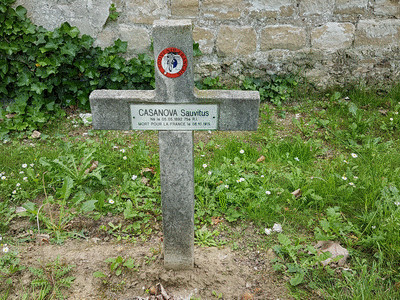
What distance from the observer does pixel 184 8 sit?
13.5 ft

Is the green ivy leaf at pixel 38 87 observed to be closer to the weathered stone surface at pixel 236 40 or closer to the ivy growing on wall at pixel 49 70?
the ivy growing on wall at pixel 49 70

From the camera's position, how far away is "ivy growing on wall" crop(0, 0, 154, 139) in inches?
158

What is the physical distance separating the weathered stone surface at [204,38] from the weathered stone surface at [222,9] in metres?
0.16

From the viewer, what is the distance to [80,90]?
4.27 meters

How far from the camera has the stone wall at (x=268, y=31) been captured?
4.11 metres

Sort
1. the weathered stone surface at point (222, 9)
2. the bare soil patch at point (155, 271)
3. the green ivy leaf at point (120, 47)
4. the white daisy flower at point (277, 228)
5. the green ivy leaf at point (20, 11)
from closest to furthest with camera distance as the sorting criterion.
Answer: the bare soil patch at point (155, 271), the white daisy flower at point (277, 228), the green ivy leaf at point (20, 11), the weathered stone surface at point (222, 9), the green ivy leaf at point (120, 47)

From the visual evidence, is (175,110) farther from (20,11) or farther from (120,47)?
(20,11)

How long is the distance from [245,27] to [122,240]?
108 inches

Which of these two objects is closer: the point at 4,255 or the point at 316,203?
the point at 4,255

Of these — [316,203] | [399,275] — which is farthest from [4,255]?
[399,275]

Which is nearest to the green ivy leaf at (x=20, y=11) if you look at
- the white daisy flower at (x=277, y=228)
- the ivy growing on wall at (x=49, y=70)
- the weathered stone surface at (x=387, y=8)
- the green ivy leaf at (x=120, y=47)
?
the ivy growing on wall at (x=49, y=70)

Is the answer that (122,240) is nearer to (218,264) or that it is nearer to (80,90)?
(218,264)

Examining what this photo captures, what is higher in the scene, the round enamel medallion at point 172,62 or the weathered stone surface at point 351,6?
the weathered stone surface at point 351,6

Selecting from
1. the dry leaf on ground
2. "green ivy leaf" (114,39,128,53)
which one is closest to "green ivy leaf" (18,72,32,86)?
"green ivy leaf" (114,39,128,53)
